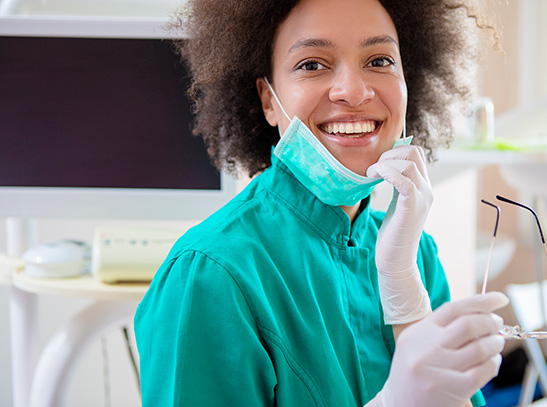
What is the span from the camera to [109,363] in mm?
2064

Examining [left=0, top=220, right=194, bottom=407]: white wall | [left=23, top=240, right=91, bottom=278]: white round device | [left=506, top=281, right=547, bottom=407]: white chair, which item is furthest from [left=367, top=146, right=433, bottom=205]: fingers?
[left=506, top=281, right=547, bottom=407]: white chair

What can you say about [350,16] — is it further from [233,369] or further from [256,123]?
[233,369]

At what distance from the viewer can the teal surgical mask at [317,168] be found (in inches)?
36.5

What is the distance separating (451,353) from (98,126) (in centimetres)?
94

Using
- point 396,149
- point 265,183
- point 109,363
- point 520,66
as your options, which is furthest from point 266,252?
point 520,66

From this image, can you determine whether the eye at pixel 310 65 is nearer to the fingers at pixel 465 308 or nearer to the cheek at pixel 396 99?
the cheek at pixel 396 99

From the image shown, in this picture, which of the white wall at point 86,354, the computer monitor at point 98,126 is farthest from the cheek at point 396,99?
the white wall at point 86,354

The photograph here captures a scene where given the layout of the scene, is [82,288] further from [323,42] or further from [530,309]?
[530,309]

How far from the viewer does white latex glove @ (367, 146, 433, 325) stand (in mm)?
897

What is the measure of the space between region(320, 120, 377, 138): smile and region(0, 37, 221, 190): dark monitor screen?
464mm

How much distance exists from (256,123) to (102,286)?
0.47 m

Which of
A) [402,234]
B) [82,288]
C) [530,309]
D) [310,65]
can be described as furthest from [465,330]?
[530,309]

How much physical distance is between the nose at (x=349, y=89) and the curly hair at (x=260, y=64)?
0.17m

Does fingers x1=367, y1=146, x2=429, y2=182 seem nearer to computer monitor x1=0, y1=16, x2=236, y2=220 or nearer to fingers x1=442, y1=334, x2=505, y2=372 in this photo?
fingers x1=442, y1=334, x2=505, y2=372
